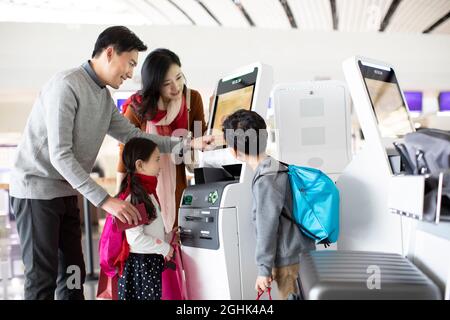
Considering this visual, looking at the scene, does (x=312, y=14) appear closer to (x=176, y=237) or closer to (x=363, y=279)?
(x=176, y=237)

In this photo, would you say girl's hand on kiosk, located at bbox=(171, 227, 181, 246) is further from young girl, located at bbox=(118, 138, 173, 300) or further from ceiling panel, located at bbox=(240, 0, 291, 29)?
ceiling panel, located at bbox=(240, 0, 291, 29)

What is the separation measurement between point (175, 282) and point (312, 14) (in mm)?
3817

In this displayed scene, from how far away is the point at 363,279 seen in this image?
104cm

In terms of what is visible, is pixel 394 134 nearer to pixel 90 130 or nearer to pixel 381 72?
pixel 381 72

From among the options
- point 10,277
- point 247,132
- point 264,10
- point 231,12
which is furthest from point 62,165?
point 231,12

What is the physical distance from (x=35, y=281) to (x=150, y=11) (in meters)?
2.55

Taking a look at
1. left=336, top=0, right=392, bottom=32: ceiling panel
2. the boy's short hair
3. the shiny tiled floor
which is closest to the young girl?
the boy's short hair

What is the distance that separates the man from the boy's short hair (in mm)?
461

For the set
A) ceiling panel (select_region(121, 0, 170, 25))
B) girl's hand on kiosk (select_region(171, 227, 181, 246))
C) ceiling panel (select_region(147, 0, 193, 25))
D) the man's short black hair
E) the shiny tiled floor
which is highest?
ceiling panel (select_region(147, 0, 193, 25))

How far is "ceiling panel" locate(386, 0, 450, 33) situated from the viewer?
149 inches

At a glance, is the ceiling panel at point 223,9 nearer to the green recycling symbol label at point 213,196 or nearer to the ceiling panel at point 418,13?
the ceiling panel at point 418,13

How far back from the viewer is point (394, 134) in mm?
1810

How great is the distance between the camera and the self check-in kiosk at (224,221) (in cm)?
170

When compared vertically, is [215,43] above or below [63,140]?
above
